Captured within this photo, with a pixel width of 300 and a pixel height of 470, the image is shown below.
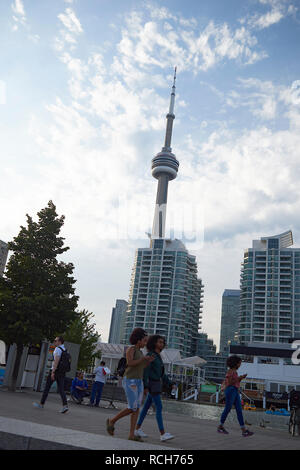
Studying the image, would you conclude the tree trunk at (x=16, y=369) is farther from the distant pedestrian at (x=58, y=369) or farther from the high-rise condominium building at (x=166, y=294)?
the high-rise condominium building at (x=166, y=294)

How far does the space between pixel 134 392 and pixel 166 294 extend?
5558 inches

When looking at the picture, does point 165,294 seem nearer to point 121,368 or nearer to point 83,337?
point 83,337

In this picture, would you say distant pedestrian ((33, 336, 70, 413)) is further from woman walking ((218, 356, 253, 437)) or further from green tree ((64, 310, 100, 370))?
green tree ((64, 310, 100, 370))

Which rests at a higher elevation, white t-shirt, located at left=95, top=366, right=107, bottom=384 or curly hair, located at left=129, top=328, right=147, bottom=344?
curly hair, located at left=129, top=328, right=147, bottom=344

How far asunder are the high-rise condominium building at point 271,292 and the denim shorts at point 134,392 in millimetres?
131238

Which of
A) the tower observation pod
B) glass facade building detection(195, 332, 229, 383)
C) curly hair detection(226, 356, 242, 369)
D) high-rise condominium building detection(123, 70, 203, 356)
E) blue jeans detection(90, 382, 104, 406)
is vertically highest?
the tower observation pod

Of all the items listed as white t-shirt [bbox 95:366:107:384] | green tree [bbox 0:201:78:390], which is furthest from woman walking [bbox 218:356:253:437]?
green tree [bbox 0:201:78:390]

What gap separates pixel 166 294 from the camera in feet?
481

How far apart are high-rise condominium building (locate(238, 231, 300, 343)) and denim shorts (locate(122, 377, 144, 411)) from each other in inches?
5167

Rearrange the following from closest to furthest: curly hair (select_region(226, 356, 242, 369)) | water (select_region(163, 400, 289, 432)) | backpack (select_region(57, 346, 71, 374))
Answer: curly hair (select_region(226, 356, 242, 369)) < backpack (select_region(57, 346, 71, 374)) < water (select_region(163, 400, 289, 432))

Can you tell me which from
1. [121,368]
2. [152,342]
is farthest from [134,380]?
[121,368]

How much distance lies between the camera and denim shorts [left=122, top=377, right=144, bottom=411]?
6.59 meters
